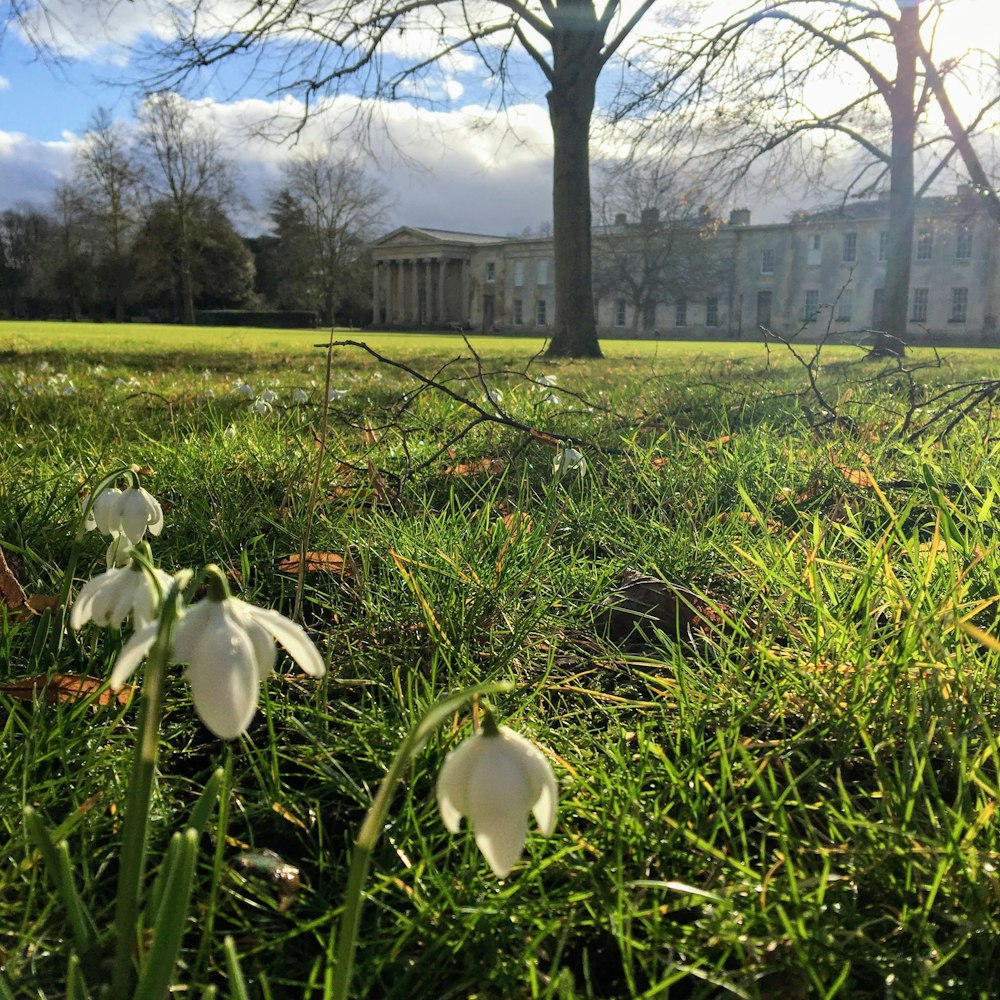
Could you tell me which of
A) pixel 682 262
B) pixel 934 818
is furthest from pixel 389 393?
pixel 682 262

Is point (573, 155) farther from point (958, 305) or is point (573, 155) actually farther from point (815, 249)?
point (815, 249)

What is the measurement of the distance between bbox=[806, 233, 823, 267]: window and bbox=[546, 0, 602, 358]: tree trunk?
41954 millimetres

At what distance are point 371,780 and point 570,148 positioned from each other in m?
13.0

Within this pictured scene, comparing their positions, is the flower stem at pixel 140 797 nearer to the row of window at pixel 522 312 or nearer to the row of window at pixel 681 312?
the row of window at pixel 681 312

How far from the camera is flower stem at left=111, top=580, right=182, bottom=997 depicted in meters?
0.64

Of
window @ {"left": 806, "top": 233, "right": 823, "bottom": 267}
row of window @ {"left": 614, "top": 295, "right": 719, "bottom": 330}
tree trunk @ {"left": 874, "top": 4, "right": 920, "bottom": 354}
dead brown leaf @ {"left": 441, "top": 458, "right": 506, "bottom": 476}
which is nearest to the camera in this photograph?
dead brown leaf @ {"left": 441, "top": 458, "right": 506, "bottom": 476}

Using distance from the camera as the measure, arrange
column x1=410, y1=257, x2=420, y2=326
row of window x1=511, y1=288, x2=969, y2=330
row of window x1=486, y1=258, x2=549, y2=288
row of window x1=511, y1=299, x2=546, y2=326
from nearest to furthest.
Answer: row of window x1=511, y1=288, x2=969, y2=330
row of window x1=486, y1=258, x2=549, y2=288
row of window x1=511, y1=299, x2=546, y2=326
column x1=410, y1=257, x2=420, y2=326

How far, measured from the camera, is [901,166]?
13711 mm

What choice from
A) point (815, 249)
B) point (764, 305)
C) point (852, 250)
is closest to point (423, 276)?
point (764, 305)

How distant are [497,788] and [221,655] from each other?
0.75 ft

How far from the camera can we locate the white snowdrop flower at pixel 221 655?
2.15 feet

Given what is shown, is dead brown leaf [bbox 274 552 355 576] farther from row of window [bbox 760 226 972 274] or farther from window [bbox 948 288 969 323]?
window [bbox 948 288 969 323]

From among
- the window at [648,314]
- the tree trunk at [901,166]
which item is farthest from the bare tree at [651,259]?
the tree trunk at [901,166]

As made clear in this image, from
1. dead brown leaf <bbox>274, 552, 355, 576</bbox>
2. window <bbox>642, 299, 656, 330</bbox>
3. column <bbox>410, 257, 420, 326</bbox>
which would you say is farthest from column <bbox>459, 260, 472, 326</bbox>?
dead brown leaf <bbox>274, 552, 355, 576</bbox>
